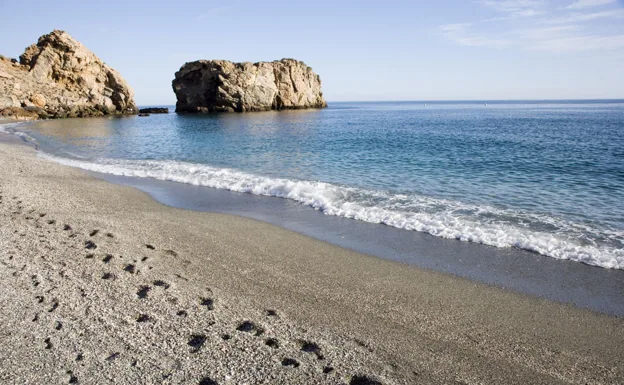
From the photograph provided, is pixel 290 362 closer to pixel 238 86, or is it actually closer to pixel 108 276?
pixel 108 276

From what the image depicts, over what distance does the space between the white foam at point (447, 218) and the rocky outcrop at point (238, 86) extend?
71.2 m

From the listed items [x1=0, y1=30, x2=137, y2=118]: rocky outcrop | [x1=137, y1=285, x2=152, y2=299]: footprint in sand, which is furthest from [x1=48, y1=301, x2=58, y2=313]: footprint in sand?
[x1=0, y1=30, x2=137, y2=118]: rocky outcrop

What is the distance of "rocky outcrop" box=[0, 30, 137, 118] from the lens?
63.3m

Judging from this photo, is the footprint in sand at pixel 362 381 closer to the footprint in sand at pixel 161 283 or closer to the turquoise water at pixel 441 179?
the footprint in sand at pixel 161 283

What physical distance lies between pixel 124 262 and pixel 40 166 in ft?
45.7

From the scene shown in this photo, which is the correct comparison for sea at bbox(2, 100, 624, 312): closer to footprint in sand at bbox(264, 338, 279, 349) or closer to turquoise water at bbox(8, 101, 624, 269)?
turquoise water at bbox(8, 101, 624, 269)

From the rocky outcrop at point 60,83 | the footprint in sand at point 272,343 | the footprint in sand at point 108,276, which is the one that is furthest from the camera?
the rocky outcrop at point 60,83

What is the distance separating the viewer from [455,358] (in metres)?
4.31

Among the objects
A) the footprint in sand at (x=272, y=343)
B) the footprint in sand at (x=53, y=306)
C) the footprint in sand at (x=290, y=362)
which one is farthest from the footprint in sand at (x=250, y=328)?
the footprint in sand at (x=53, y=306)

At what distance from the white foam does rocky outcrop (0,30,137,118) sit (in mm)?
60822

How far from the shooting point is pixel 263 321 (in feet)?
16.1

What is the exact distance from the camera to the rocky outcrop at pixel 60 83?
2494 inches

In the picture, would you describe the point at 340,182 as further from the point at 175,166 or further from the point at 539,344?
the point at 539,344

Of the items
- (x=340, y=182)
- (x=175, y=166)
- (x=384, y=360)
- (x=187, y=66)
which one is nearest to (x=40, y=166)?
(x=175, y=166)
